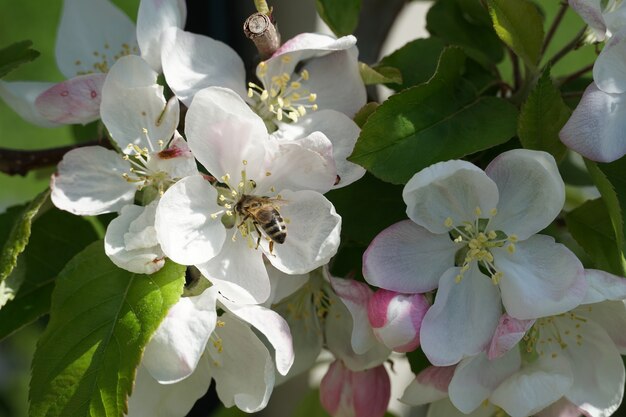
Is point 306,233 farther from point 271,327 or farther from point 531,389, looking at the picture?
point 531,389

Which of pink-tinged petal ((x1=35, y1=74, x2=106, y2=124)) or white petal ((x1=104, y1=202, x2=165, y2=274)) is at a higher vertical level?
pink-tinged petal ((x1=35, y1=74, x2=106, y2=124))

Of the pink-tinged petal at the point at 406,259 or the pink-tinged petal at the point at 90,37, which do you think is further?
the pink-tinged petal at the point at 90,37

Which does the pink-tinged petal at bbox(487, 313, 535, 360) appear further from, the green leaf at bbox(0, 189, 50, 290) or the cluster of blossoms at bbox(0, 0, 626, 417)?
the green leaf at bbox(0, 189, 50, 290)

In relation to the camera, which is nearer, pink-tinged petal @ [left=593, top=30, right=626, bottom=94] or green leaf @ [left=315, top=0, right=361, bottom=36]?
pink-tinged petal @ [left=593, top=30, right=626, bottom=94]

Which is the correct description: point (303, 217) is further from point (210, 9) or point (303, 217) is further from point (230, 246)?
point (210, 9)

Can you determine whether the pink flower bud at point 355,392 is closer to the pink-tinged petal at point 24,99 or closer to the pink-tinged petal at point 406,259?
the pink-tinged petal at point 406,259

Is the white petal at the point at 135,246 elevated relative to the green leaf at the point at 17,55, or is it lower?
lower

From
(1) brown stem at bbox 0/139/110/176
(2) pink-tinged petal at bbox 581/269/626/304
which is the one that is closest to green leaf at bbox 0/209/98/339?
(1) brown stem at bbox 0/139/110/176

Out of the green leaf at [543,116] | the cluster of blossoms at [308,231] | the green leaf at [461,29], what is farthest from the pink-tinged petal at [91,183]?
the green leaf at [461,29]
